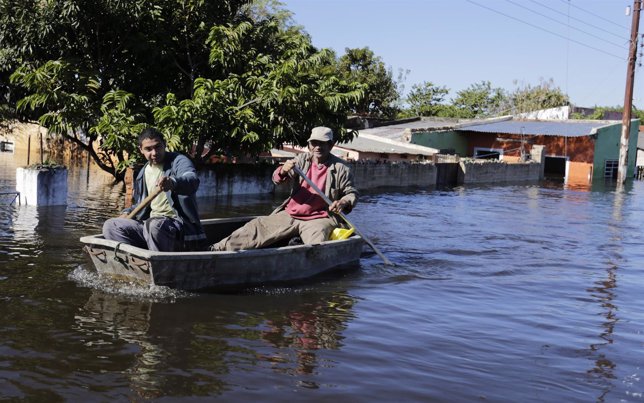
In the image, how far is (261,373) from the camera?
5617mm

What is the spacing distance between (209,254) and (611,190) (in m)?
28.3

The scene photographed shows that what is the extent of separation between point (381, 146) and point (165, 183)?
26.5m

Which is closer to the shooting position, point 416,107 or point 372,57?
point 372,57

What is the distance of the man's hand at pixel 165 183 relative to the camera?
7.09 meters

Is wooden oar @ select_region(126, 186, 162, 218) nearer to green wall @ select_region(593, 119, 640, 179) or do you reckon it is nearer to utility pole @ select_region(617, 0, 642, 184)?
utility pole @ select_region(617, 0, 642, 184)

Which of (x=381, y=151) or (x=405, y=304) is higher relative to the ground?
(x=381, y=151)

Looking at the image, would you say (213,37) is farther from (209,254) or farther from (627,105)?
(627,105)

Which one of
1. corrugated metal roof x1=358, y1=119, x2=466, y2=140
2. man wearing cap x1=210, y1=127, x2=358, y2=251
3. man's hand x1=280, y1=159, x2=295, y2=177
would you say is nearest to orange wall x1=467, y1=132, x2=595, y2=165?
corrugated metal roof x1=358, y1=119, x2=466, y2=140

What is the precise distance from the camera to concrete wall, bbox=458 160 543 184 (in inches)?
1305

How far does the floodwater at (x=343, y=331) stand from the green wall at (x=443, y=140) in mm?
25916

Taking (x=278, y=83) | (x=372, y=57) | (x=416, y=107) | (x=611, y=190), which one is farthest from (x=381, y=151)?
(x=416, y=107)

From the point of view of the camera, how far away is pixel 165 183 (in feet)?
23.3

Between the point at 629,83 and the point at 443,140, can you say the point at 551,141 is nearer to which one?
the point at 443,140

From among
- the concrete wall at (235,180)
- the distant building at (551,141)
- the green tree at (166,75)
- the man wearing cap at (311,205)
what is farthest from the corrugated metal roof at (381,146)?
the man wearing cap at (311,205)
